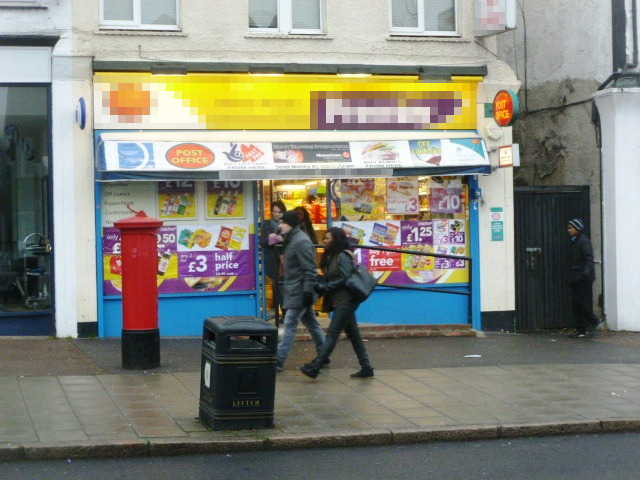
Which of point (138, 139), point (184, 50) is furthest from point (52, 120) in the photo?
point (184, 50)

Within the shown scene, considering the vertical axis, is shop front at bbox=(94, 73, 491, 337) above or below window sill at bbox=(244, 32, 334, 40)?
below

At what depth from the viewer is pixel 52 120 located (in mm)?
14555

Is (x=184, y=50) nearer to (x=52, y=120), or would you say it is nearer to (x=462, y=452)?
(x=52, y=120)

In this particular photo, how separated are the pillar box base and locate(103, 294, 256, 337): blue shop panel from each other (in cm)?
303

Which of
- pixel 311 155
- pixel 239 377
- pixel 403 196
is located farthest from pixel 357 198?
pixel 239 377

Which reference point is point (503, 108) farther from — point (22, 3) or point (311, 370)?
point (22, 3)

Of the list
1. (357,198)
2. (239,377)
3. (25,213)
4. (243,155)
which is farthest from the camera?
(357,198)

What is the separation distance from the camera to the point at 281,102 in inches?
612

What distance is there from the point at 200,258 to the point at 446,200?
408cm

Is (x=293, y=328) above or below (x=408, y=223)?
below

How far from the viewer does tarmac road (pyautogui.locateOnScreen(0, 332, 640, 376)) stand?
40.4ft

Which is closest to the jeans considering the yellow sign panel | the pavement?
the pavement

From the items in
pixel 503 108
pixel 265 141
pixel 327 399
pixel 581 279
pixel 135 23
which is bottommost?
pixel 327 399

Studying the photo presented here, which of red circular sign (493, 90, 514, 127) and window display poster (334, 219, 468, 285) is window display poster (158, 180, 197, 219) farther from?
red circular sign (493, 90, 514, 127)
